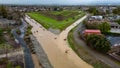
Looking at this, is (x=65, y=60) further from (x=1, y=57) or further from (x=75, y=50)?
(x=1, y=57)

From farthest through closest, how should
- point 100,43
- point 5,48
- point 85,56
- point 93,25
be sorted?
1. point 93,25
2. point 100,43
3. point 85,56
4. point 5,48

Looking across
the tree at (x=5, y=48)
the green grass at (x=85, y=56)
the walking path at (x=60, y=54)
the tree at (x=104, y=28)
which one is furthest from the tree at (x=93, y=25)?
the tree at (x=5, y=48)

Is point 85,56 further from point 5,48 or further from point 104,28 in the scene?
point 104,28

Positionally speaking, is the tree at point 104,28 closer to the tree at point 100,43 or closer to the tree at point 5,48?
the tree at point 100,43

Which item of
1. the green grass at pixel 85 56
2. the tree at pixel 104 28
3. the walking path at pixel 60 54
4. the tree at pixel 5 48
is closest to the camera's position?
the green grass at pixel 85 56

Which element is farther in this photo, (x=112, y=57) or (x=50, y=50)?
(x=50, y=50)

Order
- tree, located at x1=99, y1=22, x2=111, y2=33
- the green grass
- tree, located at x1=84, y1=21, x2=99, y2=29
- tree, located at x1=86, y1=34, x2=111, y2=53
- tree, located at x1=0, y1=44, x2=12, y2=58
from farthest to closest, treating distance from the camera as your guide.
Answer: tree, located at x1=84, y1=21, x2=99, y2=29
tree, located at x1=99, y1=22, x2=111, y2=33
tree, located at x1=86, y1=34, x2=111, y2=53
tree, located at x1=0, y1=44, x2=12, y2=58
the green grass

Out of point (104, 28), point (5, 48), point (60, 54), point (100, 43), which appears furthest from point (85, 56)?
point (104, 28)

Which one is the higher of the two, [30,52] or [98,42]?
[98,42]

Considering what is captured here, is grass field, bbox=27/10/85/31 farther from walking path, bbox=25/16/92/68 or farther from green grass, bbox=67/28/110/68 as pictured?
green grass, bbox=67/28/110/68

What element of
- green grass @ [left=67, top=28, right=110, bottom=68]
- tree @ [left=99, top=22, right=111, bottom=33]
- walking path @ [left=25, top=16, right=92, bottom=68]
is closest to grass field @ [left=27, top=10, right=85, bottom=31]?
tree @ [left=99, top=22, right=111, bottom=33]

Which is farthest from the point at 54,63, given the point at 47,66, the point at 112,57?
the point at 112,57
